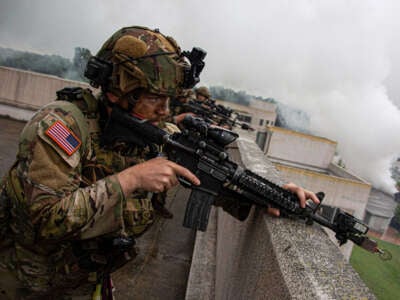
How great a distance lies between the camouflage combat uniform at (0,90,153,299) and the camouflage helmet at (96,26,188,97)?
233 millimetres

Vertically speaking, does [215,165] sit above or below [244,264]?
above

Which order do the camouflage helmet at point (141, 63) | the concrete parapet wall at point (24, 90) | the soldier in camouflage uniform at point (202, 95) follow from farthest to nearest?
Result: the concrete parapet wall at point (24, 90) < the soldier in camouflage uniform at point (202, 95) < the camouflage helmet at point (141, 63)

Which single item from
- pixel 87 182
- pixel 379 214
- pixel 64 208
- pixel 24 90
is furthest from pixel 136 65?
pixel 379 214

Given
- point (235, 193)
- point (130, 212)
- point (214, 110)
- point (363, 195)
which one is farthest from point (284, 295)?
point (363, 195)

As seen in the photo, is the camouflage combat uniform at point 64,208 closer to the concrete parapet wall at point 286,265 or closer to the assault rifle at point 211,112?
the concrete parapet wall at point 286,265

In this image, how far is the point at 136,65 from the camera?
1.80 meters

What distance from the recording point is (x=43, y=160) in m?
Result: 1.35

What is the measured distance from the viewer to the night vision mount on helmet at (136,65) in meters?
1.80

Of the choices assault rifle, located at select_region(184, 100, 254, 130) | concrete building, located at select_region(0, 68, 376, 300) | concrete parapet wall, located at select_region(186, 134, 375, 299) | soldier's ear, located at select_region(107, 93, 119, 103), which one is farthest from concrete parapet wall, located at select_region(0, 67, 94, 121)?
concrete parapet wall, located at select_region(186, 134, 375, 299)

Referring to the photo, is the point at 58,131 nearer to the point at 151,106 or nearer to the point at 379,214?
the point at 151,106

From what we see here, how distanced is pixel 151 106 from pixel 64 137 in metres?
0.63

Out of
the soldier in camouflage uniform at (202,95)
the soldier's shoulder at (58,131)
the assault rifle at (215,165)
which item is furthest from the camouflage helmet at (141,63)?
the soldier in camouflage uniform at (202,95)

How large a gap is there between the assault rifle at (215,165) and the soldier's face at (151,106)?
63mm

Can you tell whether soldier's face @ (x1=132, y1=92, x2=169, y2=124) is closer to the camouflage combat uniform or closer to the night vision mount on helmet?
the night vision mount on helmet
